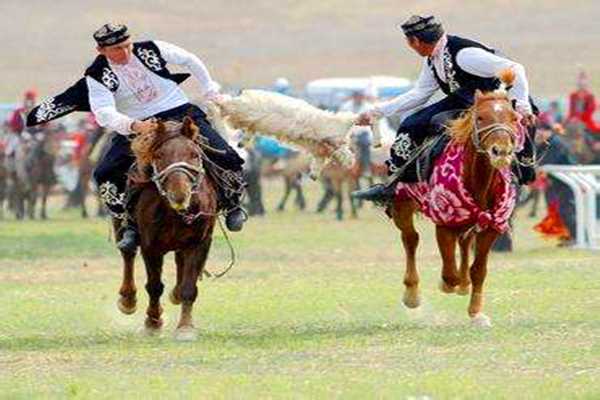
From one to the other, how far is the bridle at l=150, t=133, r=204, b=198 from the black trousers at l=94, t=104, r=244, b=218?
1.76 ft

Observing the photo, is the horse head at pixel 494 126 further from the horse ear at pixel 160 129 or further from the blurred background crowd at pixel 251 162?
the blurred background crowd at pixel 251 162

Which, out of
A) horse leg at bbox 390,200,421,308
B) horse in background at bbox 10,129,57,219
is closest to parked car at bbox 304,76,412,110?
horse in background at bbox 10,129,57,219

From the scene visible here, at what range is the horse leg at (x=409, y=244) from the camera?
16.7m

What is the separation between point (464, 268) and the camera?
53.7ft

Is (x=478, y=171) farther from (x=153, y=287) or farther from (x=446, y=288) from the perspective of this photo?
(x=153, y=287)

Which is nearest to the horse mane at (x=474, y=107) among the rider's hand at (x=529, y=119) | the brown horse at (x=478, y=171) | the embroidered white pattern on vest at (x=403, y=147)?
the brown horse at (x=478, y=171)

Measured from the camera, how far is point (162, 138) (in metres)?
15.0

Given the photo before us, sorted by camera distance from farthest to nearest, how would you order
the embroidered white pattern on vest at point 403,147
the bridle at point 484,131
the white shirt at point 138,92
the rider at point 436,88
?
the embroidered white pattern on vest at point 403,147 → the rider at point 436,88 → the white shirt at point 138,92 → the bridle at point 484,131

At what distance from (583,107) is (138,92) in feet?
65.2

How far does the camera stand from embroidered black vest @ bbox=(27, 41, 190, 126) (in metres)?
15.4

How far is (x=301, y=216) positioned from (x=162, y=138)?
22.9 m

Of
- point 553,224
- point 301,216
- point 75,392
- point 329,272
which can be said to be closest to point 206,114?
point 75,392

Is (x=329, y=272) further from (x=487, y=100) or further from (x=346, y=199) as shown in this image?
(x=346, y=199)

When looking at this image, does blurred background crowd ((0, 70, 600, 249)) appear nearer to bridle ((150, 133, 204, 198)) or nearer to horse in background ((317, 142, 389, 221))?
horse in background ((317, 142, 389, 221))
